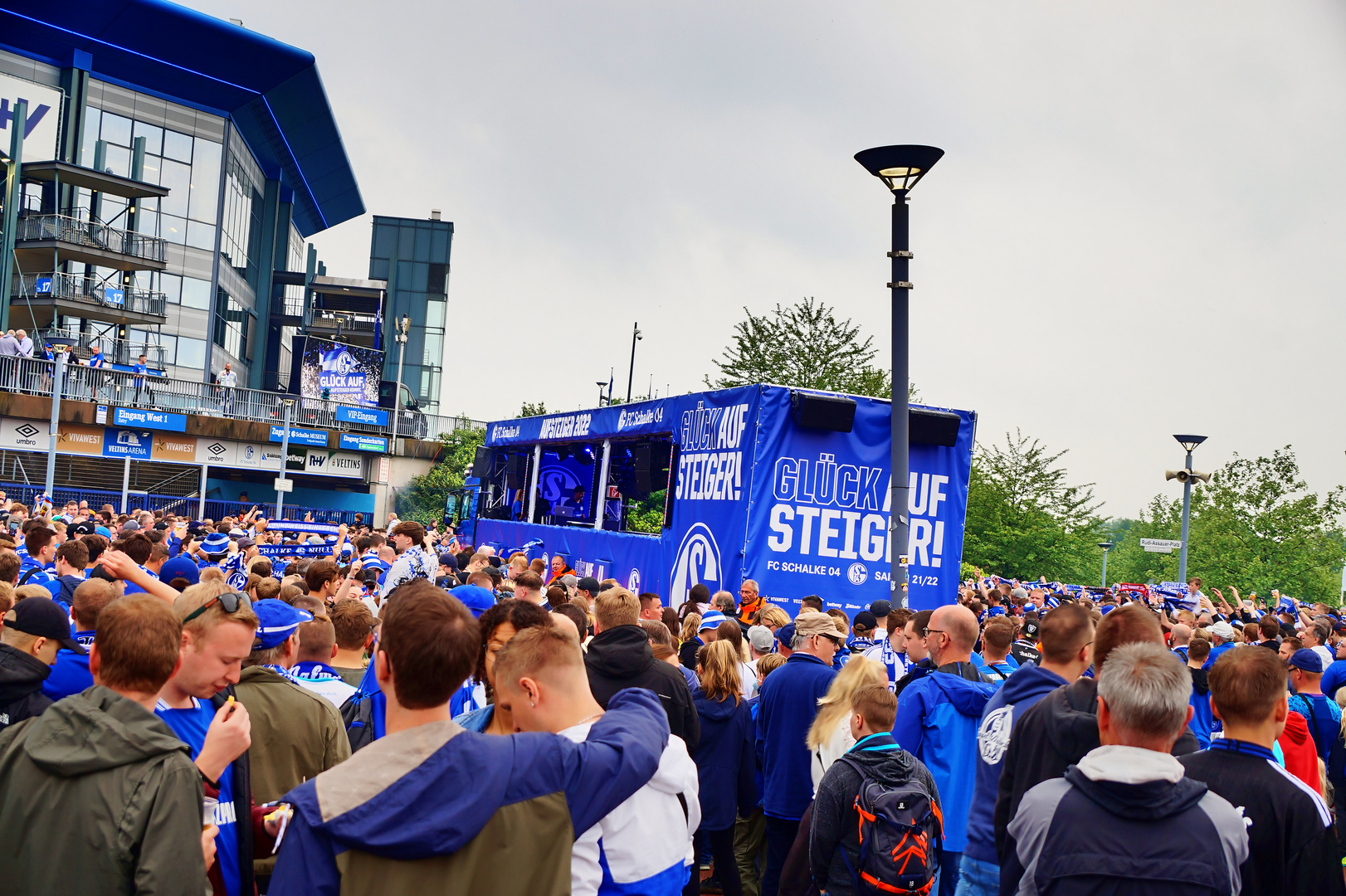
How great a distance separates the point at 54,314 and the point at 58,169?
6379 mm

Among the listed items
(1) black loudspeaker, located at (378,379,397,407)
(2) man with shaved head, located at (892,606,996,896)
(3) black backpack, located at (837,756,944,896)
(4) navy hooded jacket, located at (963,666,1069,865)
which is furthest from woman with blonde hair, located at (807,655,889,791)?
Result: (1) black loudspeaker, located at (378,379,397,407)

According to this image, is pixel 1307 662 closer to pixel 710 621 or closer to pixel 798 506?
pixel 710 621

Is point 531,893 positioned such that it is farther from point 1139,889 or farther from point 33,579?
point 33,579

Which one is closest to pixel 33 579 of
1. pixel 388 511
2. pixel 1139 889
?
pixel 1139 889

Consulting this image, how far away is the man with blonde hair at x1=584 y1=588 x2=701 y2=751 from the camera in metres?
5.44

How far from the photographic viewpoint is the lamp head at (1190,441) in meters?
24.1

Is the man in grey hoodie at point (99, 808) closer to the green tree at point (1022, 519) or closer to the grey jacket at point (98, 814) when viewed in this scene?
the grey jacket at point (98, 814)

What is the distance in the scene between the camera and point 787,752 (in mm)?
6172

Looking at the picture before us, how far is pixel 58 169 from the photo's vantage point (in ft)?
141

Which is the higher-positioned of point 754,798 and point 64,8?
point 64,8

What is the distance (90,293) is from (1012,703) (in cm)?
5026

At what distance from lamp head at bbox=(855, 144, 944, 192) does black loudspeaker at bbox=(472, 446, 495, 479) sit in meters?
17.3

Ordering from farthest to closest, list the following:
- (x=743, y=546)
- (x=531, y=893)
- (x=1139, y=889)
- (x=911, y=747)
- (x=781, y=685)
A: (x=743, y=546) → (x=781, y=685) → (x=911, y=747) → (x=1139, y=889) → (x=531, y=893)

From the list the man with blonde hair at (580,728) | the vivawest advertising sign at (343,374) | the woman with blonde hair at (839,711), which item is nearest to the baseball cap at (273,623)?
the man with blonde hair at (580,728)
